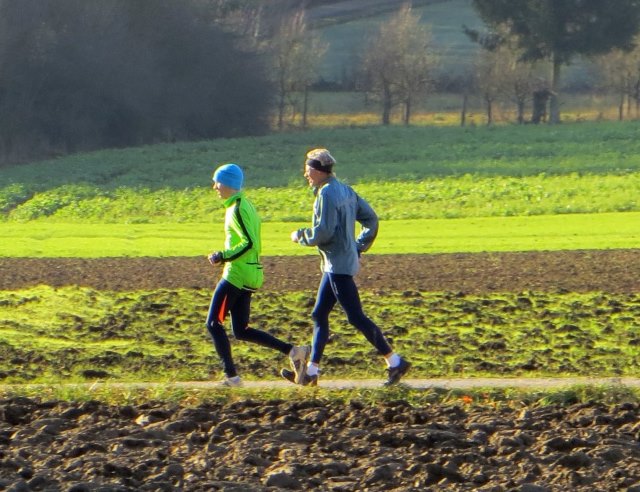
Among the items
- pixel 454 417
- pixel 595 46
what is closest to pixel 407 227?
pixel 454 417

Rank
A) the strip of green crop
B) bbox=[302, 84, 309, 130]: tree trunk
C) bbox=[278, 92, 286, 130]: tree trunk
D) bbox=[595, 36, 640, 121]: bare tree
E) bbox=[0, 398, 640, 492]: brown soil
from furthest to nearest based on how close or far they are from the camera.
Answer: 1. bbox=[595, 36, 640, 121]: bare tree
2. bbox=[302, 84, 309, 130]: tree trunk
3. bbox=[278, 92, 286, 130]: tree trunk
4. the strip of green crop
5. bbox=[0, 398, 640, 492]: brown soil

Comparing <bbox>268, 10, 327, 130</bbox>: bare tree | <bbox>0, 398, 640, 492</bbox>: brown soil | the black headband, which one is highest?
<bbox>268, 10, 327, 130</bbox>: bare tree

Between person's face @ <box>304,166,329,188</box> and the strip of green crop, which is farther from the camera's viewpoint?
the strip of green crop

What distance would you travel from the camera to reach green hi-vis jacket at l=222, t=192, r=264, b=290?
9320mm

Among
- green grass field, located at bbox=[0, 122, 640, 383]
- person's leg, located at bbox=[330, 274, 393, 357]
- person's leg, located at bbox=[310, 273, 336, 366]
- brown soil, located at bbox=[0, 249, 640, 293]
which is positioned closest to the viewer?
person's leg, located at bbox=[330, 274, 393, 357]

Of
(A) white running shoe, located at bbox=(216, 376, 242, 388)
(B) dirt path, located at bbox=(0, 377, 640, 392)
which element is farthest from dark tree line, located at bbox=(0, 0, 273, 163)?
(A) white running shoe, located at bbox=(216, 376, 242, 388)

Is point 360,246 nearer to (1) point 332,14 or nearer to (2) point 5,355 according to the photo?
(2) point 5,355

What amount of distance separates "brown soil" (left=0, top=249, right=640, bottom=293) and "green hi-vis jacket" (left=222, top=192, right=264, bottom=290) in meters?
Answer: 6.82

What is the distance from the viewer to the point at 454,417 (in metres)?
8.52

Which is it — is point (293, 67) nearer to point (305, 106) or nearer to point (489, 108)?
point (305, 106)

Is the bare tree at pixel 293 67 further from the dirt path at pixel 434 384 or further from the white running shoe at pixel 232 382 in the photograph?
the white running shoe at pixel 232 382

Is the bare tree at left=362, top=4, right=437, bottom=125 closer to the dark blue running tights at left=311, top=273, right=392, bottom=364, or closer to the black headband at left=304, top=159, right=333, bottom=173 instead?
the dark blue running tights at left=311, top=273, right=392, bottom=364

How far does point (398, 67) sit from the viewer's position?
62.8 meters

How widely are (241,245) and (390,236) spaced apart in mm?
15860
